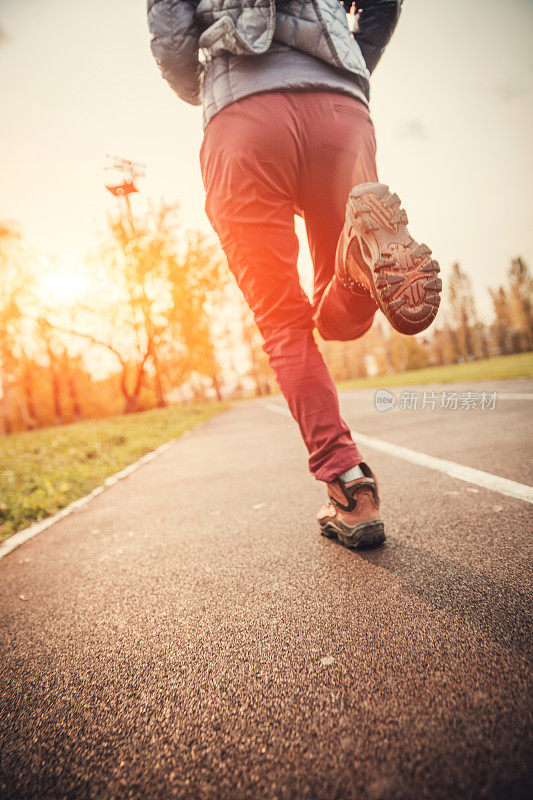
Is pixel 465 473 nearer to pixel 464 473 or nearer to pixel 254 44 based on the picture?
pixel 464 473

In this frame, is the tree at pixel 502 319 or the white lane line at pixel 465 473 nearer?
the white lane line at pixel 465 473

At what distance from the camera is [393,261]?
132 cm

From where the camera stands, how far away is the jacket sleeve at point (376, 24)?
1.86 meters

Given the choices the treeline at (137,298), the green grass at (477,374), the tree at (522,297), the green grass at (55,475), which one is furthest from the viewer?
the tree at (522,297)

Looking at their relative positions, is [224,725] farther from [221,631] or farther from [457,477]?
[457,477]

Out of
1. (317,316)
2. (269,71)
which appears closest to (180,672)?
(317,316)

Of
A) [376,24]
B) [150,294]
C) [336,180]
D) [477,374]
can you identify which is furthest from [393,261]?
[150,294]

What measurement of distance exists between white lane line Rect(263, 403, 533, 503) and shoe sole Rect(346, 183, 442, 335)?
39.6 inches

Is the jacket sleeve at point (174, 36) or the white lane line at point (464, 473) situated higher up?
the jacket sleeve at point (174, 36)

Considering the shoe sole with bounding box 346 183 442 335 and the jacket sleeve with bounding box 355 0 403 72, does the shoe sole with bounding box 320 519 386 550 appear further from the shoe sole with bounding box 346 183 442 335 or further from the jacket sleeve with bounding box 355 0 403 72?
the jacket sleeve with bounding box 355 0 403 72

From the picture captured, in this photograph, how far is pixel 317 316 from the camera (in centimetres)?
173

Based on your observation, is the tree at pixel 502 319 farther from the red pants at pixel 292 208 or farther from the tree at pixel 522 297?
the red pants at pixel 292 208

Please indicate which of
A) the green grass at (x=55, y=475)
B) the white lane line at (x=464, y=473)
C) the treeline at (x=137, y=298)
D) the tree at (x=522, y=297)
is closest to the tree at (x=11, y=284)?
the treeline at (x=137, y=298)

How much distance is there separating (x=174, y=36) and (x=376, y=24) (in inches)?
38.5
